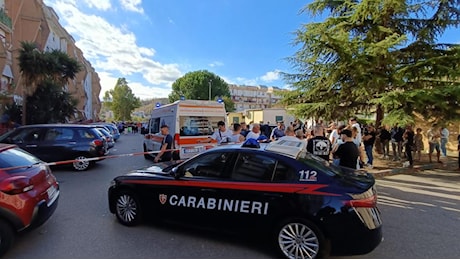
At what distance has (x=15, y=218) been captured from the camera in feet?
11.1

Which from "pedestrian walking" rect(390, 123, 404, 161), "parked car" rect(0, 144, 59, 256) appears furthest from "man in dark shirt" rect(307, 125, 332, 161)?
"pedestrian walking" rect(390, 123, 404, 161)

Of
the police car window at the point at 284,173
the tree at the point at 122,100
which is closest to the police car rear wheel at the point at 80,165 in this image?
the police car window at the point at 284,173

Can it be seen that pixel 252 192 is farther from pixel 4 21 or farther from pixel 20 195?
pixel 4 21

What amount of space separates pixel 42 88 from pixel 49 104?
128 centimetres

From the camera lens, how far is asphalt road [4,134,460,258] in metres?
3.51

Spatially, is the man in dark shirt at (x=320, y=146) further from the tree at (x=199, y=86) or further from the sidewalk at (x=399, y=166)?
the tree at (x=199, y=86)

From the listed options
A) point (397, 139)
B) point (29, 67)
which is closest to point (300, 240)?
point (397, 139)

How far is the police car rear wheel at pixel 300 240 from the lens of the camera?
3.22 metres

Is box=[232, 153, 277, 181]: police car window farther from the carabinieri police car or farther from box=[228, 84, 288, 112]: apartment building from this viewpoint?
box=[228, 84, 288, 112]: apartment building

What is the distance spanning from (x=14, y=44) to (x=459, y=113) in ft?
100

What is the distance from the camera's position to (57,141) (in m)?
9.04

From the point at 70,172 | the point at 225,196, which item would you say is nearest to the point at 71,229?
the point at 225,196

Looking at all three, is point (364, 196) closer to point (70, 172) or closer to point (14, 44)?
point (70, 172)

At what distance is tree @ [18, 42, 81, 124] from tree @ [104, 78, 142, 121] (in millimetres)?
49146
